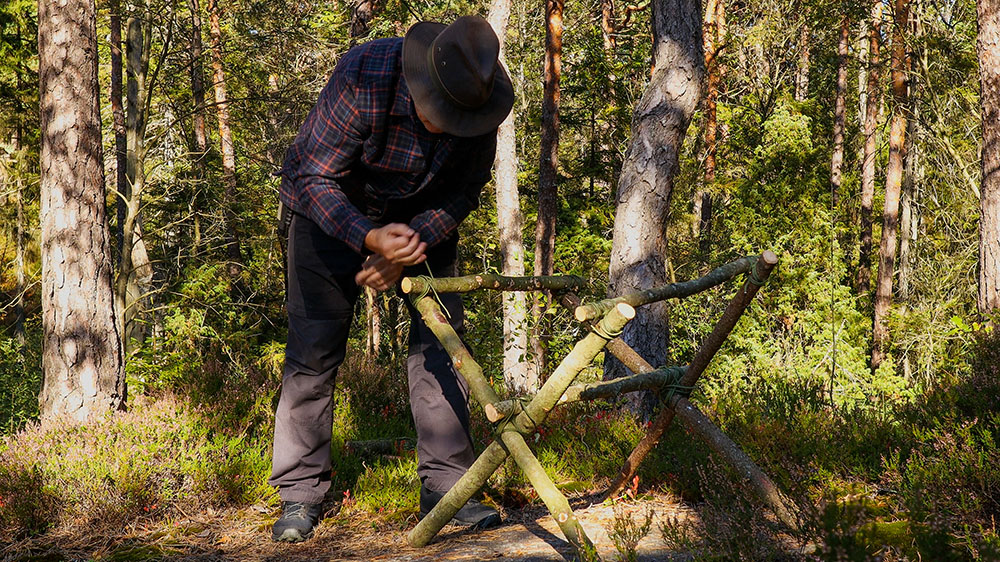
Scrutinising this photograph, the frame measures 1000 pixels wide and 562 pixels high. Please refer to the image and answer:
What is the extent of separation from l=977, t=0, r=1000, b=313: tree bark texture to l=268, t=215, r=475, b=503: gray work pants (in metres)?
6.71

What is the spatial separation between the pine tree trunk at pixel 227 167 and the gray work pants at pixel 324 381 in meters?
7.83

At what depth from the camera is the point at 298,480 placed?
3770 millimetres

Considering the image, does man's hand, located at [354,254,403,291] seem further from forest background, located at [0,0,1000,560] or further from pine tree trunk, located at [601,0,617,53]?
pine tree trunk, located at [601,0,617,53]

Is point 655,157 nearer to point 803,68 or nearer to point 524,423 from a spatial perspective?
point 524,423

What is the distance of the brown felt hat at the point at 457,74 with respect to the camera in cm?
312

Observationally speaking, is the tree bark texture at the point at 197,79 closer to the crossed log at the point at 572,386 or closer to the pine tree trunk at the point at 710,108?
the crossed log at the point at 572,386

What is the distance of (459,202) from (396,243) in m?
0.63

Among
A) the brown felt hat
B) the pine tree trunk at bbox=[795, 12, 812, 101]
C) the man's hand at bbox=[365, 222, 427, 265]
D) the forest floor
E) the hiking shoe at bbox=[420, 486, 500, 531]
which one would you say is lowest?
the forest floor

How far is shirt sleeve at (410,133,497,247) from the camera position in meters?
3.57

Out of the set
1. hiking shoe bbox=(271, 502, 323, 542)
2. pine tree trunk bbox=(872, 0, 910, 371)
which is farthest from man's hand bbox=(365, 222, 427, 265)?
pine tree trunk bbox=(872, 0, 910, 371)

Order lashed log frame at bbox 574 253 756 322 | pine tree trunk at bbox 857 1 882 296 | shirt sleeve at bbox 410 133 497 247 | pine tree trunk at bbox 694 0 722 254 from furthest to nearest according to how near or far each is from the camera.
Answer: pine tree trunk at bbox 857 1 882 296, pine tree trunk at bbox 694 0 722 254, shirt sleeve at bbox 410 133 497 247, lashed log frame at bbox 574 253 756 322

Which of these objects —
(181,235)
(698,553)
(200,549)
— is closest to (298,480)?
(200,549)

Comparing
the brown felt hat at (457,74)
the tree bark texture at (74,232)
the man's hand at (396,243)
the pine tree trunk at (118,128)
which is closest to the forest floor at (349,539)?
the man's hand at (396,243)

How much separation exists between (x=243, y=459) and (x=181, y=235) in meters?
11.0
